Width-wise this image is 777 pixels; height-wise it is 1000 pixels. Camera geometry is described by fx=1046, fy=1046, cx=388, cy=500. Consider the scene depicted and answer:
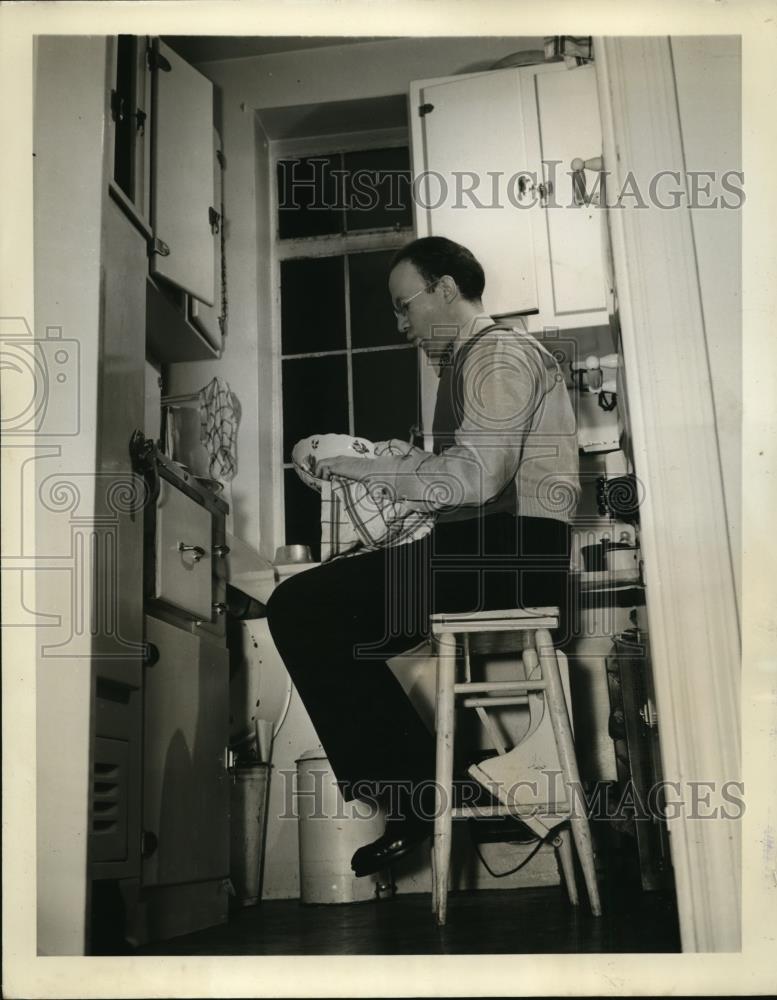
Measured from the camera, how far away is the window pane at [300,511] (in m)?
3.39

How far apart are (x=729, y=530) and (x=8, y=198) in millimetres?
1373

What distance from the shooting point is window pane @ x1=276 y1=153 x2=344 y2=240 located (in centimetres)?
368

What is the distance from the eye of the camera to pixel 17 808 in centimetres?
173

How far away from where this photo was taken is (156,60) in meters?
2.84

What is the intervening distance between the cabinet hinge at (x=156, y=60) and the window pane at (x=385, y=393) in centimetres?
109

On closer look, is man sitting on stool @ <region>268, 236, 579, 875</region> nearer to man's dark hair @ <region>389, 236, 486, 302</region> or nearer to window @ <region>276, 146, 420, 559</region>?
man's dark hair @ <region>389, 236, 486, 302</region>

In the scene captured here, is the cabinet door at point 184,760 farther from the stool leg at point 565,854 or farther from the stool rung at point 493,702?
the stool leg at point 565,854

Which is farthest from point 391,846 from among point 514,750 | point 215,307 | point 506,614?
point 215,307

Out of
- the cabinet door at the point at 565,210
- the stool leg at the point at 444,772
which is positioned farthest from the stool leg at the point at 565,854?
the cabinet door at the point at 565,210

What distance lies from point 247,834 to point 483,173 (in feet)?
7.00

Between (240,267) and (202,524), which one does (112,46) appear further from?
(240,267)

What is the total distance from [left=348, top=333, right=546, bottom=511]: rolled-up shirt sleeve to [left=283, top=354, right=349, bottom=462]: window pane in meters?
0.93

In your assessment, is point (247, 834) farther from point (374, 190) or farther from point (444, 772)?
point (374, 190)

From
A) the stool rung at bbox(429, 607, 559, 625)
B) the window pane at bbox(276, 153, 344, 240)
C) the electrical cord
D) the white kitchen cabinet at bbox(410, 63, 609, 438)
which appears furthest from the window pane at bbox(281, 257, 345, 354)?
the electrical cord
